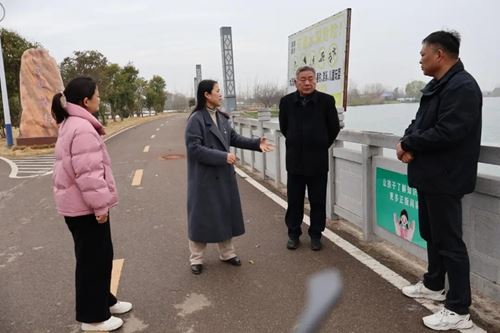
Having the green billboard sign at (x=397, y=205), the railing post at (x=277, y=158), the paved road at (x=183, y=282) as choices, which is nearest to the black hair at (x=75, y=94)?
the paved road at (x=183, y=282)

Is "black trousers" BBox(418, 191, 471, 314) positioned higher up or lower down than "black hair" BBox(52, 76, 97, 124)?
lower down

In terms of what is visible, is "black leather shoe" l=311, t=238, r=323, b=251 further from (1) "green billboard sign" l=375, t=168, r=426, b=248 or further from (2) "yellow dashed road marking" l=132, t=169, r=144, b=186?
(2) "yellow dashed road marking" l=132, t=169, r=144, b=186

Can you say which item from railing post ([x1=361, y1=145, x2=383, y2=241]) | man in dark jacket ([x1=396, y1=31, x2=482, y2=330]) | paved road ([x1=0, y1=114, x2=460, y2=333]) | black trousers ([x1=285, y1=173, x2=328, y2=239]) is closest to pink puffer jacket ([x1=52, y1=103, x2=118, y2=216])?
paved road ([x1=0, y1=114, x2=460, y2=333])

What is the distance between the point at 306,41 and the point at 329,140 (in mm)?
3101

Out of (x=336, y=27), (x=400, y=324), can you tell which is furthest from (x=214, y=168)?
(x=336, y=27)

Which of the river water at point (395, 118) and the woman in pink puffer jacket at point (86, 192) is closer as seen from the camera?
the woman in pink puffer jacket at point (86, 192)

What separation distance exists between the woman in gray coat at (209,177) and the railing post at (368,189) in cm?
108

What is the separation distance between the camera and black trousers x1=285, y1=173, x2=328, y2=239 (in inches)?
194

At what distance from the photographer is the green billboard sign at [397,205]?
13.8ft

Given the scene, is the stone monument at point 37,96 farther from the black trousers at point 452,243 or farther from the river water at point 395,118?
the black trousers at point 452,243

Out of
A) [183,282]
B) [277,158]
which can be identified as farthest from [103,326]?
[277,158]

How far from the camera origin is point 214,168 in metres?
4.41

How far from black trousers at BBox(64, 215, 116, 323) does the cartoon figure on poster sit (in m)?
2.67

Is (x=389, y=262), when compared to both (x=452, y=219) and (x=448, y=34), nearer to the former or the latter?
(x=452, y=219)
